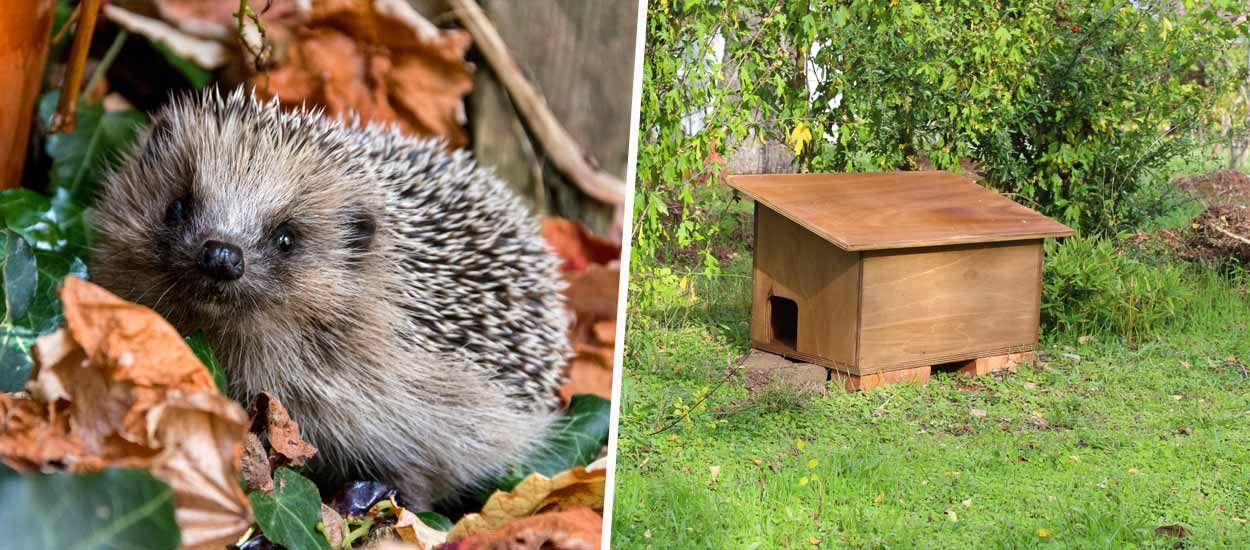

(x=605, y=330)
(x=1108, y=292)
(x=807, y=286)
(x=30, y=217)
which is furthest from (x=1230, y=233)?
(x=30, y=217)

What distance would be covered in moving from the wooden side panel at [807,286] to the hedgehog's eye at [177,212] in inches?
81.8

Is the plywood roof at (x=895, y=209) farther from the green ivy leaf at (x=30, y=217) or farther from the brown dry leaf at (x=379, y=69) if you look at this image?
the green ivy leaf at (x=30, y=217)

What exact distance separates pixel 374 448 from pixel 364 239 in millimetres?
218

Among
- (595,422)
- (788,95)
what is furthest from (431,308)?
(788,95)

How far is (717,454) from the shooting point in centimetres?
308

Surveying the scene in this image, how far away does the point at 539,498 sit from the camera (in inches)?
45.5

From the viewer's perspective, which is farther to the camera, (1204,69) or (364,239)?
(1204,69)

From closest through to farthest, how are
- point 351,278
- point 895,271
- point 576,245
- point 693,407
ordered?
1. point 351,278
2. point 576,245
3. point 895,271
4. point 693,407

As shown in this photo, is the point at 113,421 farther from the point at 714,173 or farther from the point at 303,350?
the point at 714,173

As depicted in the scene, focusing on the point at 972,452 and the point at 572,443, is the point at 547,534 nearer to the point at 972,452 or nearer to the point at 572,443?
the point at 572,443

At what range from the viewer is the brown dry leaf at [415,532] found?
3.50ft

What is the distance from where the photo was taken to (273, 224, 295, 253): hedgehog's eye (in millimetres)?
975

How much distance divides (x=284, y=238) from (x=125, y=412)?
23cm

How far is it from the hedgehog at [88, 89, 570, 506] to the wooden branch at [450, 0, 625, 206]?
0.23ft
